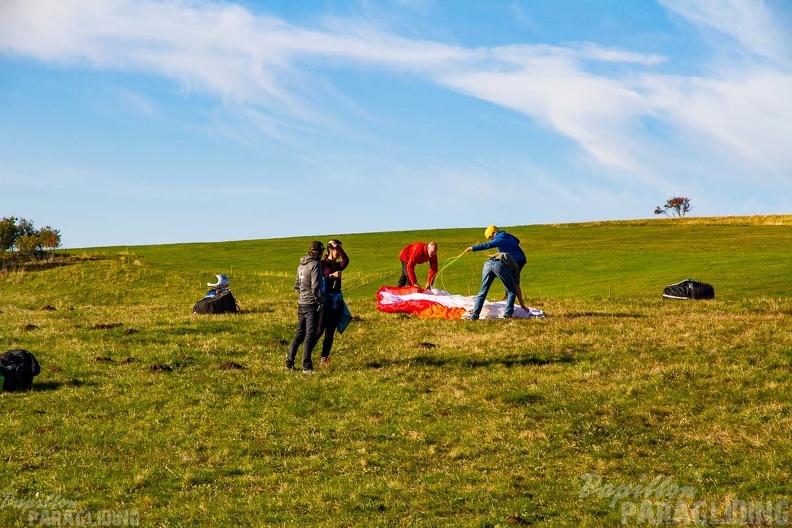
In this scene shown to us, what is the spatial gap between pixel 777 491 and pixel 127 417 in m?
11.5

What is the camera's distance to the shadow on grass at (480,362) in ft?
64.2

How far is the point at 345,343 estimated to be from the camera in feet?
74.9

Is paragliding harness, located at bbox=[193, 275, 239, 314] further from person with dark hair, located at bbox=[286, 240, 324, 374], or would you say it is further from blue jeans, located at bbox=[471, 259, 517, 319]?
person with dark hair, located at bbox=[286, 240, 324, 374]

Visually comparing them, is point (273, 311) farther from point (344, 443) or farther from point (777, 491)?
point (777, 491)

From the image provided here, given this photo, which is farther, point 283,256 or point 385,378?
point 283,256

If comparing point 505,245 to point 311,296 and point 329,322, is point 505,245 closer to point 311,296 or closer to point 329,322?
point 329,322

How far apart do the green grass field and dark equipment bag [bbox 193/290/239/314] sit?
79 centimetres

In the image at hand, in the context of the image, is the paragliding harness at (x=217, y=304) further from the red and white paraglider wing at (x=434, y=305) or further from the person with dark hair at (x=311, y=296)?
the person with dark hair at (x=311, y=296)

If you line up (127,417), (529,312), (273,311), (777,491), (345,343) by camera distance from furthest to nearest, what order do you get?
(273,311), (529,312), (345,343), (127,417), (777,491)

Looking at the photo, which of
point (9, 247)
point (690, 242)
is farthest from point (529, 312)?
point (9, 247)

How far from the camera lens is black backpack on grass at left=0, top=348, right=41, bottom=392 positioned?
17688 mm

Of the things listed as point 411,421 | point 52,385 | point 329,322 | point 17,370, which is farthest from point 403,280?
point 411,421

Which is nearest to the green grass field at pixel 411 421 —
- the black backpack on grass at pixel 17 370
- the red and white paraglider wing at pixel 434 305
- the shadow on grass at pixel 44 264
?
the black backpack on grass at pixel 17 370

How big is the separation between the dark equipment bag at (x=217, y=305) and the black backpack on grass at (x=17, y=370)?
1054 centimetres
